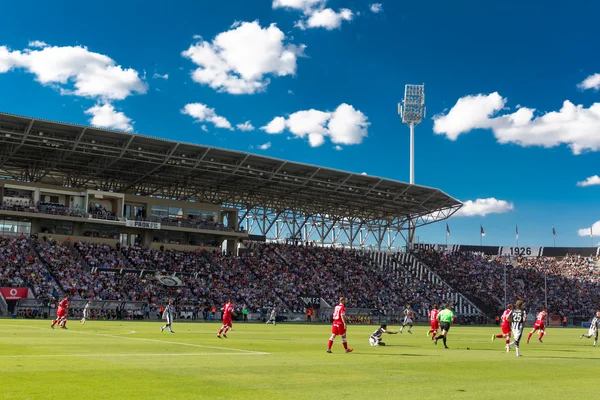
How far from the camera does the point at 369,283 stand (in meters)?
79.6

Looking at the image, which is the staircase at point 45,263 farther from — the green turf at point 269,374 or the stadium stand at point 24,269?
the green turf at point 269,374

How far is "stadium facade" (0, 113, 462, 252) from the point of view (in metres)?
61.9

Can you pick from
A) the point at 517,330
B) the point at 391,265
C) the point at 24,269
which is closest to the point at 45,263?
the point at 24,269

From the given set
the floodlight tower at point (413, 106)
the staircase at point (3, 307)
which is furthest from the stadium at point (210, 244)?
the floodlight tower at point (413, 106)

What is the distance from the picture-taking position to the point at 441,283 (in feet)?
283

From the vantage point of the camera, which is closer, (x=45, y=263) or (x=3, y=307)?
(x=3, y=307)

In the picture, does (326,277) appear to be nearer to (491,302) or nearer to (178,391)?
(491,302)

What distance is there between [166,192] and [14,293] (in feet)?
97.0

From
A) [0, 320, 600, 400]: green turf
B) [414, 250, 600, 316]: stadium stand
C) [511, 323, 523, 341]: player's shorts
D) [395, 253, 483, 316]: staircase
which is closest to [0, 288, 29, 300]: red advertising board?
[0, 320, 600, 400]: green turf

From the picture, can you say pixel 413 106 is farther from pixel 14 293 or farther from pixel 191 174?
pixel 14 293

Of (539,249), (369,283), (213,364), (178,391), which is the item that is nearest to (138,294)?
(369,283)

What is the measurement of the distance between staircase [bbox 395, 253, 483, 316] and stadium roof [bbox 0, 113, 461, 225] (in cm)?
653

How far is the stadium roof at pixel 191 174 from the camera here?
59750mm

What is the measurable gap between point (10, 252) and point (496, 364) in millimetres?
52448
